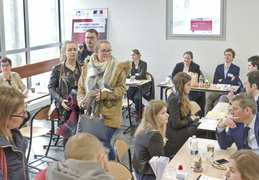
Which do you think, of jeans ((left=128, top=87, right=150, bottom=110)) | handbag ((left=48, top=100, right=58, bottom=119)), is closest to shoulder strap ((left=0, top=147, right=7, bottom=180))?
handbag ((left=48, top=100, right=58, bottom=119))

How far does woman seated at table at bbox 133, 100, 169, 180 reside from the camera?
3396 millimetres

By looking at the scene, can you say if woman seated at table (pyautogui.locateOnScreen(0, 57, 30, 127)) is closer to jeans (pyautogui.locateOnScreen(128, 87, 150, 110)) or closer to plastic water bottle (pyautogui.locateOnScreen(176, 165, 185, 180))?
jeans (pyautogui.locateOnScreen(128, 87, 150, 110))

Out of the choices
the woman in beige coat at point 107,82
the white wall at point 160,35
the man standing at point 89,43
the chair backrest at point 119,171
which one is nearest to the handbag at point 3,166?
the chair backrest at point 119,171

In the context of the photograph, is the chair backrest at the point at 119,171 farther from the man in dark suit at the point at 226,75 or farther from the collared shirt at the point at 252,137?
the man in dark suit at the point at 226,75

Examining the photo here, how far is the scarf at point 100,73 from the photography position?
4.04 m

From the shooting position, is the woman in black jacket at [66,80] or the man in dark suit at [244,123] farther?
the woman in black jacket at [66,80]

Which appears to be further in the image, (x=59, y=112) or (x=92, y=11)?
(x=92, y=11)

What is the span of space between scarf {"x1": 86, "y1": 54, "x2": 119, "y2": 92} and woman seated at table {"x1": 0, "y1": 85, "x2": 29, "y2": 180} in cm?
185

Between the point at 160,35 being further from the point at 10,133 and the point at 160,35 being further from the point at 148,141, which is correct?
the point at 10,133

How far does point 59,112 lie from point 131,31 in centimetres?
457

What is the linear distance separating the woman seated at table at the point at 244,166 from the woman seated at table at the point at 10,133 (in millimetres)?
1312

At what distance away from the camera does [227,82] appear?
7434 millimetres

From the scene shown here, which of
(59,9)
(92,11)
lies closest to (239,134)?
(92,11)

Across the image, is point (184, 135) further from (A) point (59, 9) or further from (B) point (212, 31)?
(A) point (59, 9)
